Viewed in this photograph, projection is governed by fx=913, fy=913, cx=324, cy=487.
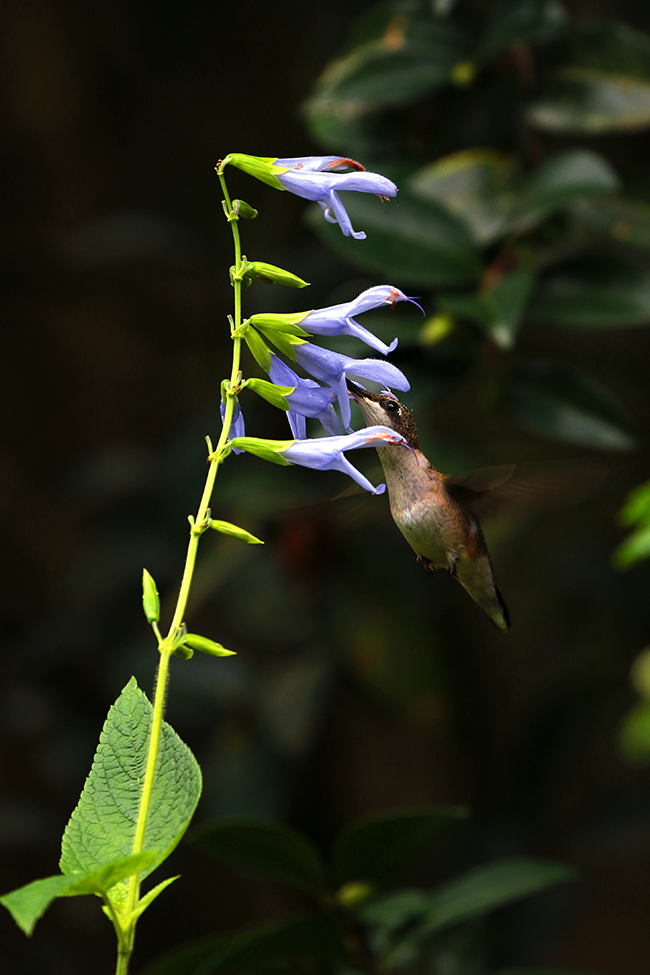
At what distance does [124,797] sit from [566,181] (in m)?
0.87

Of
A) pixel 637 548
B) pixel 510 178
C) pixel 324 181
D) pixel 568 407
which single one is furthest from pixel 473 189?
pixel 324 181

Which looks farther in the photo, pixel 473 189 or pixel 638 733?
pixel 638 733

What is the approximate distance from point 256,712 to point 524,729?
557mm

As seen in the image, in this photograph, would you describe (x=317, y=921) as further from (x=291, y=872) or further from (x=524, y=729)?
(x=524, y=729)

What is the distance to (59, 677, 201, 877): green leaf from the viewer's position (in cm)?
46

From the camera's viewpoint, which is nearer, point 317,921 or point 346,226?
point 346,226

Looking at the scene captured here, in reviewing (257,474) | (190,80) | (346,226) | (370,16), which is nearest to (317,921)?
(257,474)

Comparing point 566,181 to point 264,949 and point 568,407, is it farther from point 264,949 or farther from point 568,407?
point 264,949

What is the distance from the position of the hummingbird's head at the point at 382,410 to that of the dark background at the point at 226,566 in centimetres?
60

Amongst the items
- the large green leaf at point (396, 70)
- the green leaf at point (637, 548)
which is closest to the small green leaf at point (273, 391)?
the green leaf at point (637, 548)

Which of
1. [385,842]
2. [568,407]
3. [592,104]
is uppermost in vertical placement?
[592,104]

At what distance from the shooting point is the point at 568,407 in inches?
44.5

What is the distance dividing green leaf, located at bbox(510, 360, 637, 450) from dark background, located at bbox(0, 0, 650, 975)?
0.11 metres

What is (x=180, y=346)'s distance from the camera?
197cm
